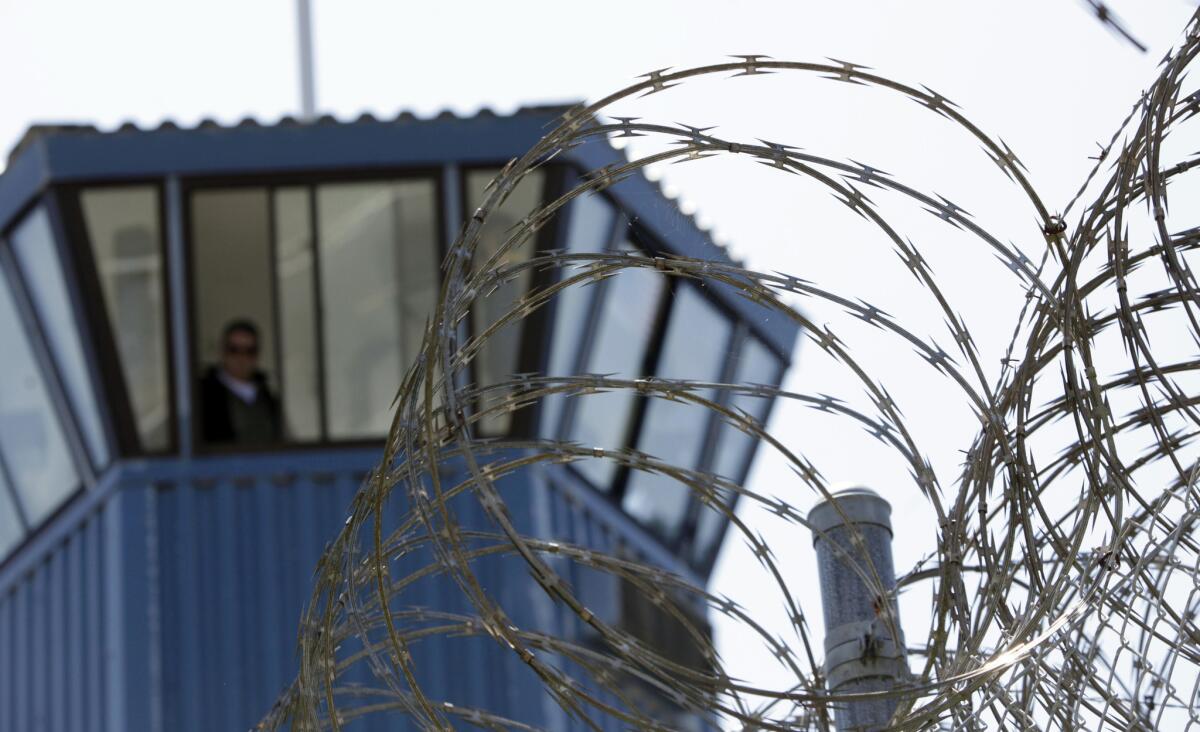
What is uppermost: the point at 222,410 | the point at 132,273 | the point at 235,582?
the point at 132,273

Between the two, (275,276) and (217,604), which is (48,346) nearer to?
(275,276)

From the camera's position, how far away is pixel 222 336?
54.4ft

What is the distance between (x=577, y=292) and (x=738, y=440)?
3.43m

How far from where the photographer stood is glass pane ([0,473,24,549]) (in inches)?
699

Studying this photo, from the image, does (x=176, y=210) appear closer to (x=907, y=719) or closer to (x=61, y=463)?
(x=61, y=463)

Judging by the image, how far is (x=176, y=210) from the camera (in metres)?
16.4

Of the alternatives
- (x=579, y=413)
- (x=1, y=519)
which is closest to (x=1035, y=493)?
(x=579, y=413)

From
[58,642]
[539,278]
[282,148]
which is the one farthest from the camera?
[58,642]

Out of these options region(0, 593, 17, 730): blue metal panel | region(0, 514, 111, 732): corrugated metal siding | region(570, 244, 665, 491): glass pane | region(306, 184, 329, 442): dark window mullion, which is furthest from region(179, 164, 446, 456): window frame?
region(0, 593, 17, 730): blue metal panel

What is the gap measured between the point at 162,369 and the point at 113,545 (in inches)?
57.7

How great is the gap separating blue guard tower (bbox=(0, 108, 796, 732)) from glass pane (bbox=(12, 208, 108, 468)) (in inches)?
0.9

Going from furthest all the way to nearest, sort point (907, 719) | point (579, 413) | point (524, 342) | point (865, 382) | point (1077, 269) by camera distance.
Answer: point (579, 413) → point (524, 342) → point (865, 382) → point (1077, 269) → point (907, 719)

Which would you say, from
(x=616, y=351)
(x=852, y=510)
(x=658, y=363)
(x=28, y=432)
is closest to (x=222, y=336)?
(x=28, y=432)

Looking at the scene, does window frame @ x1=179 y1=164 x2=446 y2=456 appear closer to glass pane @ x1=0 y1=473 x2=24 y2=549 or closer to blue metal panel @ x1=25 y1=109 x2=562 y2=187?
blue metal panel @ x1=25 y1=109 x2=562 y2=187
